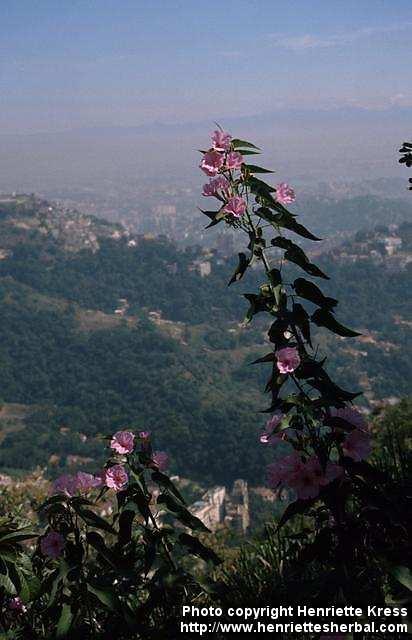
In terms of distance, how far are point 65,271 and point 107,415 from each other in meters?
53.6

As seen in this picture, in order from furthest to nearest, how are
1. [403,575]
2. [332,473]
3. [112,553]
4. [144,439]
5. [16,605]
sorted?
[16,605]
[144,439]
[112,553]
[332,473]
[403,575]

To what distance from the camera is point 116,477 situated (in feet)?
6.41

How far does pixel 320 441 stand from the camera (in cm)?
164

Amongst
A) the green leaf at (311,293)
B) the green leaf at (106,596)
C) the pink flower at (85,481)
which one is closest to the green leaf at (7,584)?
the green leaf at (106,596)

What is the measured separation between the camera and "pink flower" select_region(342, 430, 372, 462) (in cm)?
161

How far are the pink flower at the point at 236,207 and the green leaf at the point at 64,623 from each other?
4.27 feet

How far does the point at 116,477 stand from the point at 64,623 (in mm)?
448

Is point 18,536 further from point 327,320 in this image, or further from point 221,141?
point 221,141

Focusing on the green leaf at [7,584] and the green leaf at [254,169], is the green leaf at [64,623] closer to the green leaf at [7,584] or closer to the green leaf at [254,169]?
the green leaf at [7,584]

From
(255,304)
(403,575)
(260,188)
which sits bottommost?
(403,575)

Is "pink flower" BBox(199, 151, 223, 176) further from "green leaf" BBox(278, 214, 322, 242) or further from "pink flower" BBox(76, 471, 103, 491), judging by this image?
"pink flower" BBox(76, 471, 103, 491)

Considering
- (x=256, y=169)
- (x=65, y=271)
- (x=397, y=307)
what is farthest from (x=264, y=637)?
(x=65, y=271)

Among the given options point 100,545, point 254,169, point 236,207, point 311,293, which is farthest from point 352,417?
point 100,545

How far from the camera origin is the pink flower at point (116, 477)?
6.36 feet
